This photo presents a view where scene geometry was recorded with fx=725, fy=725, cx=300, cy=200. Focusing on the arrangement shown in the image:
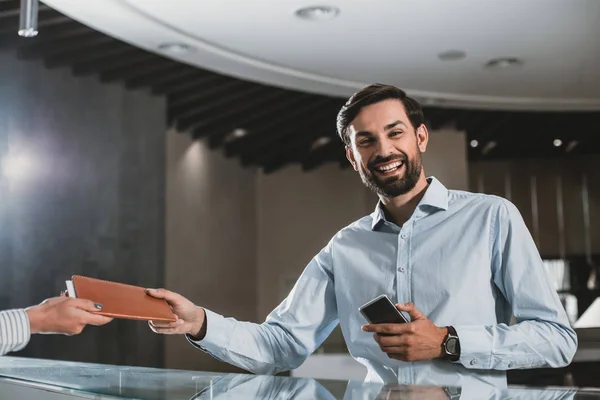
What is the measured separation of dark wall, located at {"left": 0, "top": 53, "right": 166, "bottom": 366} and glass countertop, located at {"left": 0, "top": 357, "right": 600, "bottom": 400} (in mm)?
2952

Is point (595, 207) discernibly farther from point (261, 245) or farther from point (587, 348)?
point (587, 348)

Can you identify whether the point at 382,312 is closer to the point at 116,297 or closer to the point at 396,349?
the point at 396,349

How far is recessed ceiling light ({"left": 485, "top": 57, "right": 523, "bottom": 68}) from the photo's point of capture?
5926 mm

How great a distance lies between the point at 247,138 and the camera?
8367 millimetres

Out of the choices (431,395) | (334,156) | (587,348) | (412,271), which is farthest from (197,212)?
(431,395)

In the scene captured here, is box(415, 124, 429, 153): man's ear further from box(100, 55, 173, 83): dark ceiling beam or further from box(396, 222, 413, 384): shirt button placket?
box(100, 55, 173, 83): dark ceiling beam

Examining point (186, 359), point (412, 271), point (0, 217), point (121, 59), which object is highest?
point (121, 59)

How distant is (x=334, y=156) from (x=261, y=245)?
1.53 metres

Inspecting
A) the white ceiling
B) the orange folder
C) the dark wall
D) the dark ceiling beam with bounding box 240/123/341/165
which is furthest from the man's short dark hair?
the dark ceiling beam with bounding box 240/123/341/165

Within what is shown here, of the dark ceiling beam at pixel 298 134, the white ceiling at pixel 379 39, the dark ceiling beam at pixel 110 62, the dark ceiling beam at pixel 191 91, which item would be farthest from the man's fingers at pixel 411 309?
the dark ceiling beam at pixel 298 134

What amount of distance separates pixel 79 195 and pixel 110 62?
106 centimetres

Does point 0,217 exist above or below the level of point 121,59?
below

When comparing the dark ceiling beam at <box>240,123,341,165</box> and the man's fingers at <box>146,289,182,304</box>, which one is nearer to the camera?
the man's fingers at <box>146,289,182,304</box>

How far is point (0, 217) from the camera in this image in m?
4.54
